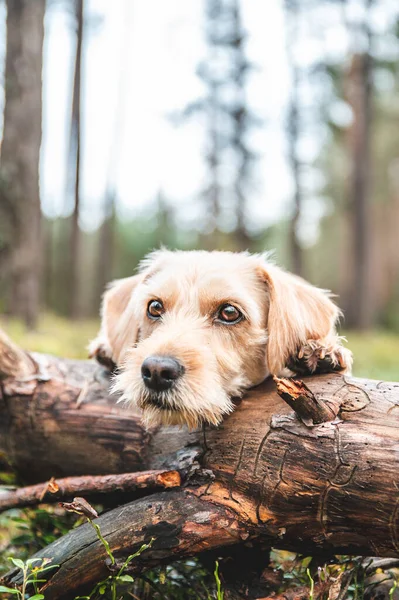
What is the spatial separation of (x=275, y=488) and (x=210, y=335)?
3.03ft

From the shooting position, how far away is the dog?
2752 millimetres

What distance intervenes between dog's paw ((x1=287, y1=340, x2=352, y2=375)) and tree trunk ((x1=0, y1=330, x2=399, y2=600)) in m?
0.09

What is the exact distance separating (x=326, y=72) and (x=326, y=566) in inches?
847

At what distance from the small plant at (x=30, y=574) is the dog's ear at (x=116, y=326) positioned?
1.34m

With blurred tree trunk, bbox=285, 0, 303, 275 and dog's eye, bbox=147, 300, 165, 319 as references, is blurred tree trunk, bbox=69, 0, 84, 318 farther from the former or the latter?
dog's eye, bbox=147, 300, 165, 319

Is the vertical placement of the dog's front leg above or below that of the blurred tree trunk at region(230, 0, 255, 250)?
below

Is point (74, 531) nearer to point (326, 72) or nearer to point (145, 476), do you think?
point (145, 476)

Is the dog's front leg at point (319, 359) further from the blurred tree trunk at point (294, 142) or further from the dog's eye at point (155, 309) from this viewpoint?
the blurred tree trunk at point (294, 142)

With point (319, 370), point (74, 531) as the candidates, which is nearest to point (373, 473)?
point (319, 370)

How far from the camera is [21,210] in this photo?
9.24m

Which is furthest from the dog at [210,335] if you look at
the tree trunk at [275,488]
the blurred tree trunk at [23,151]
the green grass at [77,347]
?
the blurred tree trunk at [23,151]

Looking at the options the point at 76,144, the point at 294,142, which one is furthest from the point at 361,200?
the point at 76,144

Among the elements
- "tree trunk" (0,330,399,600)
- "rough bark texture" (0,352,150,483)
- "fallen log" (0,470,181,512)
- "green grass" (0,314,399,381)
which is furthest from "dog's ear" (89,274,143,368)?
"green grass" (0,314,399,381)

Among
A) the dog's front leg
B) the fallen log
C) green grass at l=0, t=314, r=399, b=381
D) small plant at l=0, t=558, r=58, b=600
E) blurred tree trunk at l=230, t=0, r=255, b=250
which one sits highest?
blurred tree trunk at l=230, t=0, r=255, b=250
